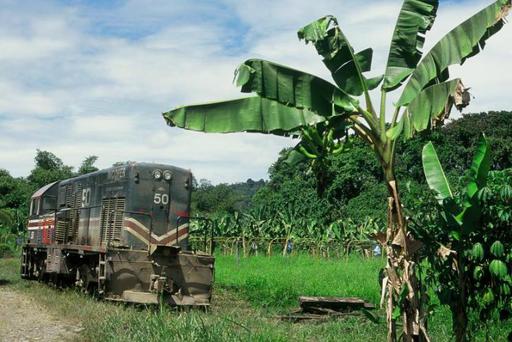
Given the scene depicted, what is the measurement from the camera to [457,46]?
6977 millimetres

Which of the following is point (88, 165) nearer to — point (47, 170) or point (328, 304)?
point (47, 170)

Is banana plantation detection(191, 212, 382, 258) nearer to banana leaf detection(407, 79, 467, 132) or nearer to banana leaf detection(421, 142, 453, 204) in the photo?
banana leaf detection(421, 142, 453, 204)

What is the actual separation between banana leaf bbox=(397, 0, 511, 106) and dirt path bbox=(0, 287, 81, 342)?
563cm

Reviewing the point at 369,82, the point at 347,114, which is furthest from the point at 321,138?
the point at 369,82

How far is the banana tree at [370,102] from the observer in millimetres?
6582

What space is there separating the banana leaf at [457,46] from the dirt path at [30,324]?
563 cm

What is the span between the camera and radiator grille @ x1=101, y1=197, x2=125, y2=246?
13.2m

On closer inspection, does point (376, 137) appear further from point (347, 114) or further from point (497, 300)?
point (497, 300)

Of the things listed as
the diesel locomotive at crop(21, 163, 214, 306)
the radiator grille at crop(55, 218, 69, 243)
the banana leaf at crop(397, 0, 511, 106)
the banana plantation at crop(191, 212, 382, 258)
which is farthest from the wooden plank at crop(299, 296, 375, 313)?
the banana plantation at crop(191, 212, 382, 258)

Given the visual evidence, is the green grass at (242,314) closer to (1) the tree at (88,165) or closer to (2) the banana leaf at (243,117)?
(2) the banana leaf at (243,117)

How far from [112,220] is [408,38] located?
322 inches

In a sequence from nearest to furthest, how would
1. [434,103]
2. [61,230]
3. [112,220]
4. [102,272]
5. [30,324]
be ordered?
[434,103] < [30,324] < [102,272] < [112,220] < [61,230]

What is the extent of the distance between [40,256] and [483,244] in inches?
545

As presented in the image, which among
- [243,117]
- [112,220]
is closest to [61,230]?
[112,220]
